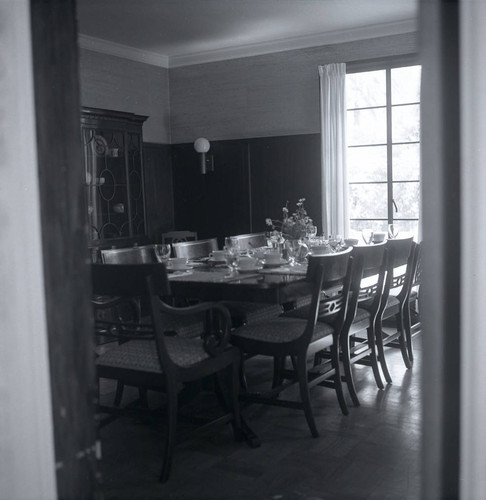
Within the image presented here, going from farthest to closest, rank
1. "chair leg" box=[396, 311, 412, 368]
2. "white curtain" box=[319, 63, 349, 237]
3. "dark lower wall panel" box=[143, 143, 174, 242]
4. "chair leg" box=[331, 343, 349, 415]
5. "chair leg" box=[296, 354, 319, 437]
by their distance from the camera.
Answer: "dark lower wall panel" box=[143, 143, 174, 242] < "white curtain" box=[319, 63, 349, 237] < "chair leg" box=[396, 311, 412, 368] < "chair leg" box=[331, 343, 349, 415] < "chair leg" box=[296, 354, 319, 437]

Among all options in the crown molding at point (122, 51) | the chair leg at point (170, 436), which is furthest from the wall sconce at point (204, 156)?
the chair leg at point (170, 436)

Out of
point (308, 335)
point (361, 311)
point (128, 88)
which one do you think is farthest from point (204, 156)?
point (308, 335)

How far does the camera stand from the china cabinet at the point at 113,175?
242 inches

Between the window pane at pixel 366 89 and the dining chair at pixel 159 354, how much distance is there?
162 inches

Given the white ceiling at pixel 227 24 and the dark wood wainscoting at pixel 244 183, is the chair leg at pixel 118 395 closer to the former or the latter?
the white ceiling at pixel 227 24

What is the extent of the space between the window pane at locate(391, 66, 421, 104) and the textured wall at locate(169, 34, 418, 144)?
18cm

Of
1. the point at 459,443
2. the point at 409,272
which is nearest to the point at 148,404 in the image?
the point at 409,272

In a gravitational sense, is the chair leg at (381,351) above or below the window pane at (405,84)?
below

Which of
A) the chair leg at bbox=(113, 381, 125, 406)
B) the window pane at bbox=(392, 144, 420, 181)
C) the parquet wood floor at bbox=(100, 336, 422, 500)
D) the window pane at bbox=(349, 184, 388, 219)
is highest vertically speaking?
the window pane at bbox=(392, 144, 420, 181)

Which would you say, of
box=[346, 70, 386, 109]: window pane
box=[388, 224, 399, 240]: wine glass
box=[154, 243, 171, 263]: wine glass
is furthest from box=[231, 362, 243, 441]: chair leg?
box=[346, 70, 386, 109]: window pane

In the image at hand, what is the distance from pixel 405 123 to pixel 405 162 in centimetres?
39

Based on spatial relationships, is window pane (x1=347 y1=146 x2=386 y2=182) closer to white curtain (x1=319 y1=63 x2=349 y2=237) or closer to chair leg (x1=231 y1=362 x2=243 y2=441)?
white curtain (x1=319 y1=63 x2=349 y2=237)

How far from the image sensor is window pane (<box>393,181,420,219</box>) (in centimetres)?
633

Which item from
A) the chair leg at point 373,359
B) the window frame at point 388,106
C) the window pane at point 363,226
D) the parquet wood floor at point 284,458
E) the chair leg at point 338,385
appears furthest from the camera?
the window pane at point 363,226
